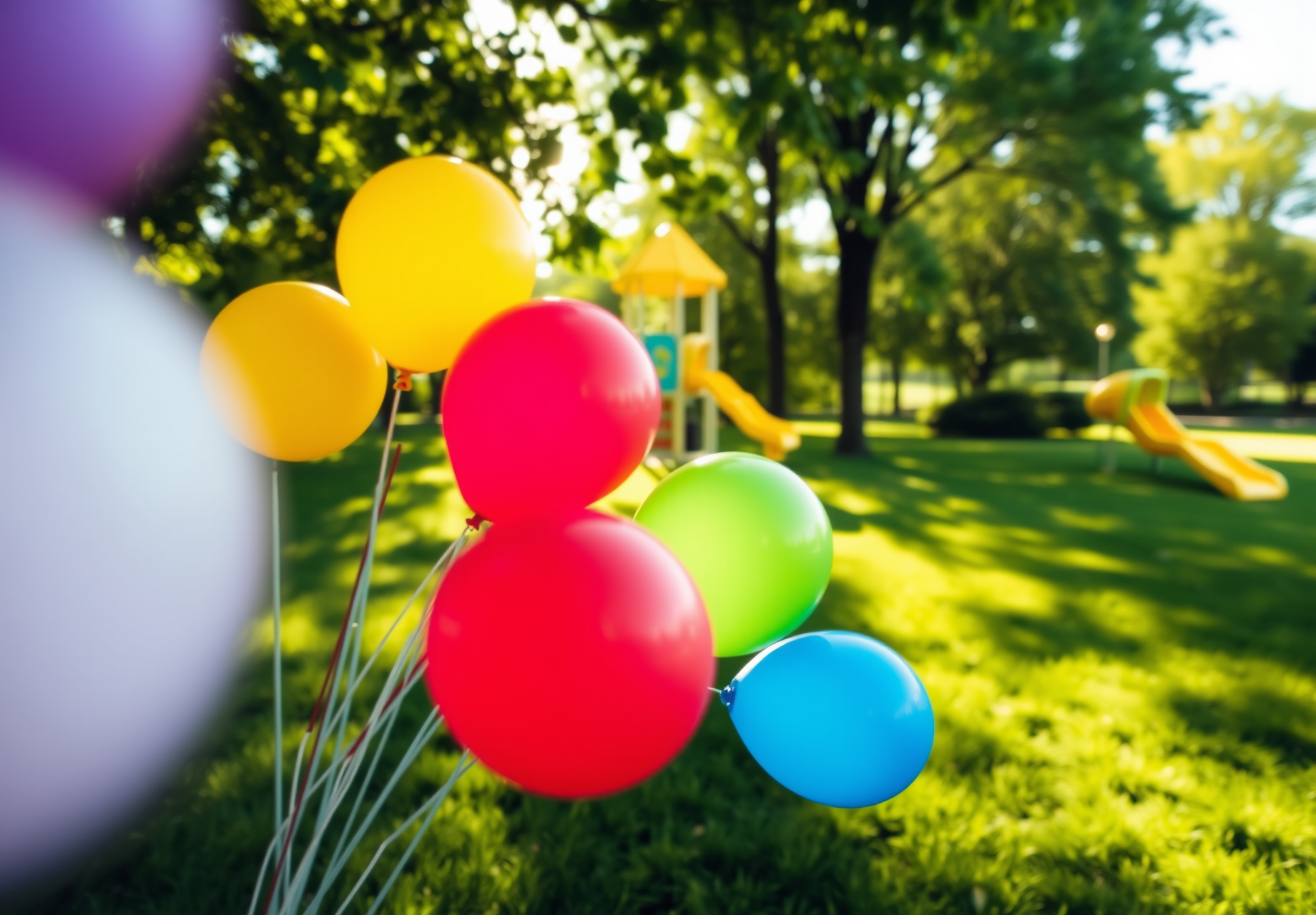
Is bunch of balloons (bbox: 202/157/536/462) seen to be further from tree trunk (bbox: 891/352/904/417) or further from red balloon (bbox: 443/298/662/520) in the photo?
tree trunk (bbox: 891/352/904/417)

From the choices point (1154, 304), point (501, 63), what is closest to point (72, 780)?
point (501, 63)

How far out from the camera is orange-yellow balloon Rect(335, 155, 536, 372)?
124cm

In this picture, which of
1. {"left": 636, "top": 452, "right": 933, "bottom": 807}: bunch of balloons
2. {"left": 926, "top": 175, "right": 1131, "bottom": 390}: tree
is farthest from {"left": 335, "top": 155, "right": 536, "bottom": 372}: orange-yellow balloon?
{"left": 926, "top": 175, "right": 1131, "bottom": 390}: tree

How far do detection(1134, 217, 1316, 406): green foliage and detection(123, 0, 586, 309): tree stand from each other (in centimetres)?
2828

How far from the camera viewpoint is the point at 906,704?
48.3 inches

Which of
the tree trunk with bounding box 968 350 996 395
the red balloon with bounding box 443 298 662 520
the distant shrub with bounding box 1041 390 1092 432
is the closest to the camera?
the red balloon with bounding box 443 298 662 520

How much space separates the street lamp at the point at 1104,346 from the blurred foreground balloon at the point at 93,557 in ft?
38.1

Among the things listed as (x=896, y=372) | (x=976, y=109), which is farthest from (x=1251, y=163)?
(x=976, y=109)

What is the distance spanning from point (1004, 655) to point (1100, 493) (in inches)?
240

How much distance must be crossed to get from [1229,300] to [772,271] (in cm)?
2196

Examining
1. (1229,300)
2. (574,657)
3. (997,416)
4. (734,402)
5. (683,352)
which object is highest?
(1229,300)

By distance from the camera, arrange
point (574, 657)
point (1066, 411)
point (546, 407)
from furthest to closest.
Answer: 1. point (1066, 411)
2. point (546, 407)
3. point (574, 657)

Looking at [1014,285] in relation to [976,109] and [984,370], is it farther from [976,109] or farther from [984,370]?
[976,109]

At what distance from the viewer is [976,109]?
11.3 meters
